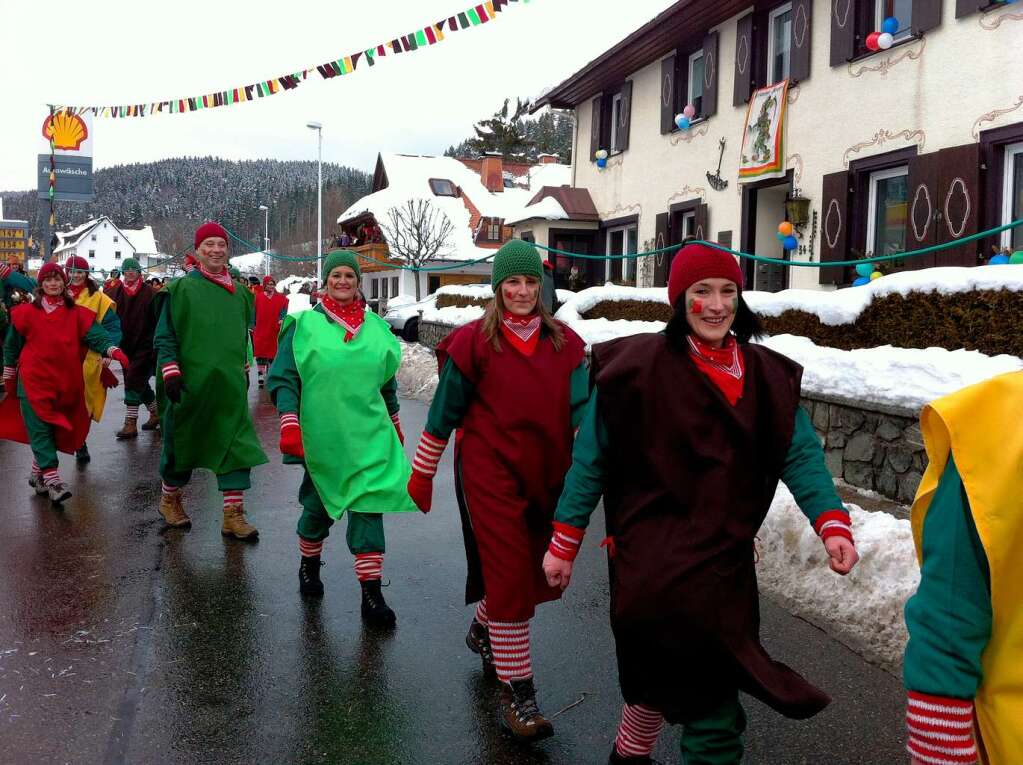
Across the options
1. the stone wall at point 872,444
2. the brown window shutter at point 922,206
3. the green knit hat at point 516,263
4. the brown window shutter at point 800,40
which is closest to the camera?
the green knit hat at point 516,263

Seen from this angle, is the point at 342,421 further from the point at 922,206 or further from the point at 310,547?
the point at 922,206

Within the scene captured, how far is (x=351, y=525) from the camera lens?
16.5 feet

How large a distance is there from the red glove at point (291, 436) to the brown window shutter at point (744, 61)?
450 inches

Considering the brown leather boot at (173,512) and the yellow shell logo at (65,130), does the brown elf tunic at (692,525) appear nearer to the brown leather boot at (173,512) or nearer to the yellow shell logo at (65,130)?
the brown leather boot at (173,512)

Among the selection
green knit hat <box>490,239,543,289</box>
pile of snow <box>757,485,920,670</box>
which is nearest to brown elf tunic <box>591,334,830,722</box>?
green knit hat <box>490,239,543,289</box>

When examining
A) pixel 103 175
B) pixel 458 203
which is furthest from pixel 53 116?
pixel 103 175

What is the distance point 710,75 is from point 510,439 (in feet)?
42.5

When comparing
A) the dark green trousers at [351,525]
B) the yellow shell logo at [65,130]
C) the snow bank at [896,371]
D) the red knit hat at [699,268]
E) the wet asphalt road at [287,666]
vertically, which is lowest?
the wet asphalt road at [287,666]

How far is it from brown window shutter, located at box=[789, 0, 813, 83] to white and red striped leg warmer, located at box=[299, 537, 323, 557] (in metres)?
10.5

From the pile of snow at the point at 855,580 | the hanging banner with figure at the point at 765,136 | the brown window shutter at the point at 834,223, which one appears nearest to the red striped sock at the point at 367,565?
the pile of snow at the point at 855,580

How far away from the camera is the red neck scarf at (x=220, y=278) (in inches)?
262

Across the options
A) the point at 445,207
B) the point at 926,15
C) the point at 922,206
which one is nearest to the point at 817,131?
the point at 926,15

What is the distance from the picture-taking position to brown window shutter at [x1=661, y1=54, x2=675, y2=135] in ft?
54.9

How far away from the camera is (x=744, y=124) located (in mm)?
14586
